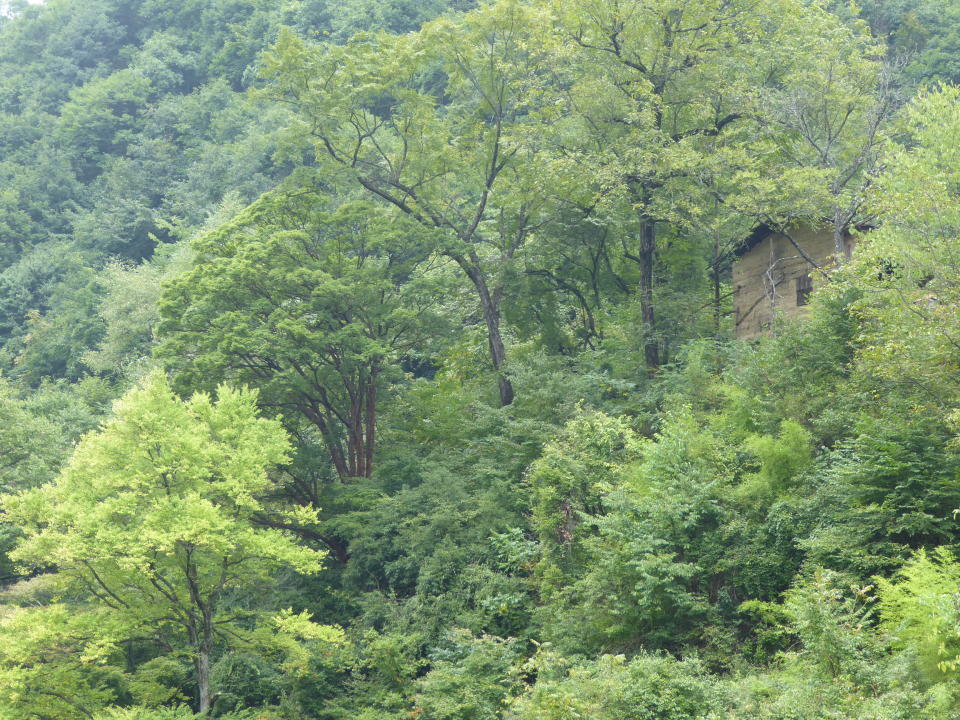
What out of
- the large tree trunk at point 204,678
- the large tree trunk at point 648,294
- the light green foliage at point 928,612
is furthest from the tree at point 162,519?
the light green foliage at point 928,612

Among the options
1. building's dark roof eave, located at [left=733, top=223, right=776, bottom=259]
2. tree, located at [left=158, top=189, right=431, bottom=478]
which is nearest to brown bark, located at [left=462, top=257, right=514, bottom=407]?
tree, located at [left=158, top=189, right=431, bottom=478]

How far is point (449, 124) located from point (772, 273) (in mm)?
11069

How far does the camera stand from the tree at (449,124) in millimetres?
27297

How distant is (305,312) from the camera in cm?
2791

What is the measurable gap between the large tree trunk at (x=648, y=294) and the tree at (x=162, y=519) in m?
10.7

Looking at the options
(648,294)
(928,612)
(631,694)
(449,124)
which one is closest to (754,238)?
(648,294)

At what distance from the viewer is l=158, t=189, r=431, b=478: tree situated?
87.9ft

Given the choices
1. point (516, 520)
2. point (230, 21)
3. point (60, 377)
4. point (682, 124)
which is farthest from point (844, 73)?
point (230, 21)

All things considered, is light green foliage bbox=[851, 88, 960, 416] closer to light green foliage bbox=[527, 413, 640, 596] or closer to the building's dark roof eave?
light green foliage bbox=[527, 413, 640, 596]

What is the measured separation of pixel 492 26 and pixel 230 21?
66379 millimetres

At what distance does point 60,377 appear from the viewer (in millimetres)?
56969

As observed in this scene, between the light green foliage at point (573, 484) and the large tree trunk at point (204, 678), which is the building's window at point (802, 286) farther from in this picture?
the large tree trunk at point (204, 678)

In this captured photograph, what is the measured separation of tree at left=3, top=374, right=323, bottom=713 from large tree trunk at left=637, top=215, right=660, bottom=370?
1074cm

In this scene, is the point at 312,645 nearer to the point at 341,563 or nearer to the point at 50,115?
the point at 341,563
